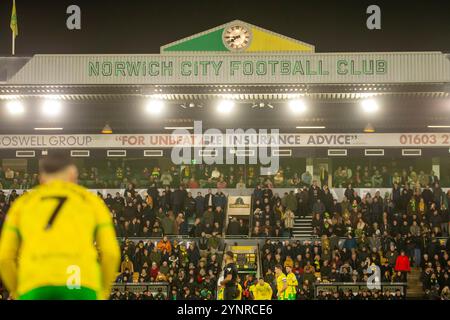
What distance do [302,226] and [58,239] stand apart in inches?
957

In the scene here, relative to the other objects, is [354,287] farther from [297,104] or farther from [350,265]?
[297,104]

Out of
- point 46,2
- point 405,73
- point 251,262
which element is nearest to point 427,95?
point 405,73

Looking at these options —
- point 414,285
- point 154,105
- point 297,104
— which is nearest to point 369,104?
point 297,104

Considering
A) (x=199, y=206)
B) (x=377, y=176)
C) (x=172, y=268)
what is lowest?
(x=172, y=268)

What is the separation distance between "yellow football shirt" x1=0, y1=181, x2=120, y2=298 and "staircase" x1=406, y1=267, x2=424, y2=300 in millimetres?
21219

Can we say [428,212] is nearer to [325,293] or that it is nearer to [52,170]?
[325,293]

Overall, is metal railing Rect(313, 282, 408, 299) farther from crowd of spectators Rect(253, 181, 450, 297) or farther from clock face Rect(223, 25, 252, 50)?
clock face Rect(223, 25, 252, 50)

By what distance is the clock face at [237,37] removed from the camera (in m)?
Result: 23.9

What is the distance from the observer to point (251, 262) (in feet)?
88.0

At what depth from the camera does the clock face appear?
78.5 feet

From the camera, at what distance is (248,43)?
23969 millimetres

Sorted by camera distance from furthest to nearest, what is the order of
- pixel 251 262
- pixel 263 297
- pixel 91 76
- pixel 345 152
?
pixel 345 152, pixel 251 262, pixel 91 76, pixel 263 297

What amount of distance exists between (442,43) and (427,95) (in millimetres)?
13912

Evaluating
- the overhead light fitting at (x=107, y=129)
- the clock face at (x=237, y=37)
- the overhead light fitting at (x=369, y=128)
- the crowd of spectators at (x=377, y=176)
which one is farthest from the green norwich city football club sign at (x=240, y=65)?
the crowd of spectators at (x=377, y=176)
